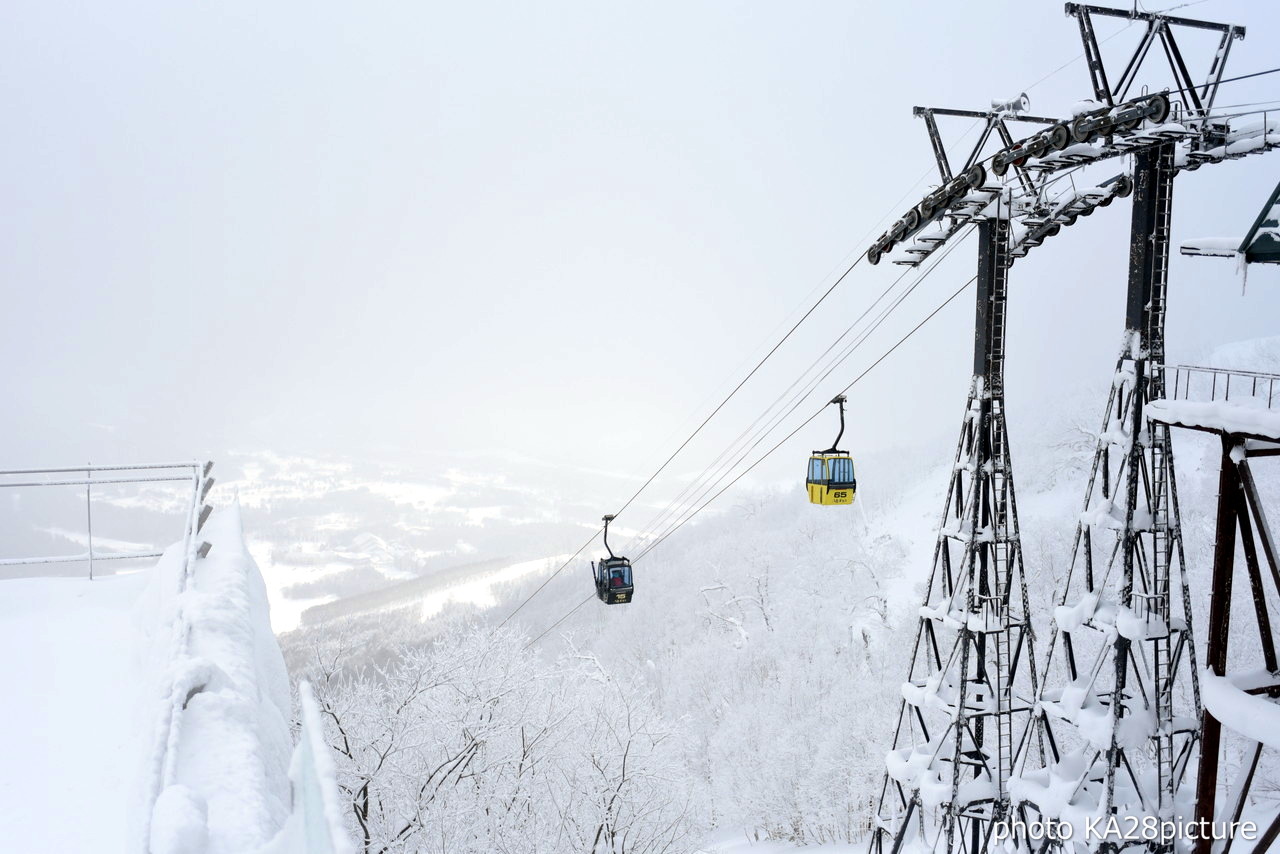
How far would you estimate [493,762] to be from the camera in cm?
1830

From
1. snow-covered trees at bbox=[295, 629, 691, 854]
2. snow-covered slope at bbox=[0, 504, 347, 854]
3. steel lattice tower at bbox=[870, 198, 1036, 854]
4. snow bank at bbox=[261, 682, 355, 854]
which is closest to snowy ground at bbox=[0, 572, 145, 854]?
snow-covered slope at bbox=[0, 504, 347, 854]

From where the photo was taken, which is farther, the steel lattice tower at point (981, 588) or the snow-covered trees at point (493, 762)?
the snow-covered trees at point (493, 762)

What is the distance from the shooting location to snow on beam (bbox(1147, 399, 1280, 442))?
6465mm

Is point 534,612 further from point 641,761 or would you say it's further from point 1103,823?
point 1103,823

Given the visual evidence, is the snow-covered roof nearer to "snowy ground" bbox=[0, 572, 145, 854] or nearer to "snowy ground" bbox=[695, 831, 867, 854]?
"snowy ground" bbox=[0, 572, 145, 854]

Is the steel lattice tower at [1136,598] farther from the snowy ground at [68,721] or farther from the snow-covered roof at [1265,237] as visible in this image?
the snowy ground at [68,721]

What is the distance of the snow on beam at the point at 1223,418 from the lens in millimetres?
6465

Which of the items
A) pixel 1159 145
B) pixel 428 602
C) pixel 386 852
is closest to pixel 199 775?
pixel 1159 145

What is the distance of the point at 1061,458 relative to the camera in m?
58.8

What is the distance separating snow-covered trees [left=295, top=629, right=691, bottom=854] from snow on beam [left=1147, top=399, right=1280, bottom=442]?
15091 millimetres

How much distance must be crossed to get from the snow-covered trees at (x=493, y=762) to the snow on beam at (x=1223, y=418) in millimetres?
15091

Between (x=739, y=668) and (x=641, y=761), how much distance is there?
27409mm

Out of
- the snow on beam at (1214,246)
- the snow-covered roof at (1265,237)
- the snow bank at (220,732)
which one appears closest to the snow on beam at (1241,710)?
the snow-covered roof at (1265,237)

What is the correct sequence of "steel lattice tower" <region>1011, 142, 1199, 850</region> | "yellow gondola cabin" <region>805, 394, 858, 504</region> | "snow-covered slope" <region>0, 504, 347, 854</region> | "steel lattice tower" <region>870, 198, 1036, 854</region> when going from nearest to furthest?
"snow-covered slope" <region>0, 504, 347, 854</region> < "steel lattice tower" <region>1011, 142, 1199, 850</region> < "steel lattice tower" <region>870, 198, 1036, 854</region> < "yellow gondola cabin" <region>805, 394, 858, 504</region>
